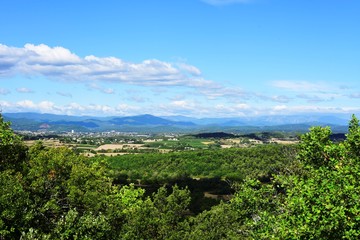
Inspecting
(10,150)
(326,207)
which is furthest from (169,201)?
(326,207)

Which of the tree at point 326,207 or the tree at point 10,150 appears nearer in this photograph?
the tree at point 326,207

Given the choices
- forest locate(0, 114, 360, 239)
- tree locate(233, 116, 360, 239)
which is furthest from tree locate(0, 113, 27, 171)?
tree locate(233, 116, 360, 239)

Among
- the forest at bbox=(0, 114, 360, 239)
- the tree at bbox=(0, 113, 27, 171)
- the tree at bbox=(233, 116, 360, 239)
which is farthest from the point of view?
the tree at bbox=(0, 113, 27, 171)

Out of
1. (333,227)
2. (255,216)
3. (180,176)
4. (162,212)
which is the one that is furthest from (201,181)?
(333,227)

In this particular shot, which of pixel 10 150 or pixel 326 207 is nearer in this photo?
pixel 326 207

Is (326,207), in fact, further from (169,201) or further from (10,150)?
(10,150)

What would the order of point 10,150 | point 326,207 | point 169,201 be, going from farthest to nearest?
point 169,201 < point 10,150 < point 326,207

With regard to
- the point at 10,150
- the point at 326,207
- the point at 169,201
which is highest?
the point at 10,150

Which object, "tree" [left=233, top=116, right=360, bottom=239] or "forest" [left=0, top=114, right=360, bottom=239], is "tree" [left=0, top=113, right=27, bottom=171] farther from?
"tree" [left=233, top=116, right=360, bottom=239]

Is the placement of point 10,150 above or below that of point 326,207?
above

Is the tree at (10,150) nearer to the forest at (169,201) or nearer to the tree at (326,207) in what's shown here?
the forest at (169,201)

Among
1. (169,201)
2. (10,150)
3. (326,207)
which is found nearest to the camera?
(326,207)

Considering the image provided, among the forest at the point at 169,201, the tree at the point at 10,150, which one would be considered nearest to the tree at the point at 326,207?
the forest at the point at 169,201

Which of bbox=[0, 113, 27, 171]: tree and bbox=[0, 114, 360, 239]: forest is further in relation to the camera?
bbox=[0, 113, 27, 171]: tree
